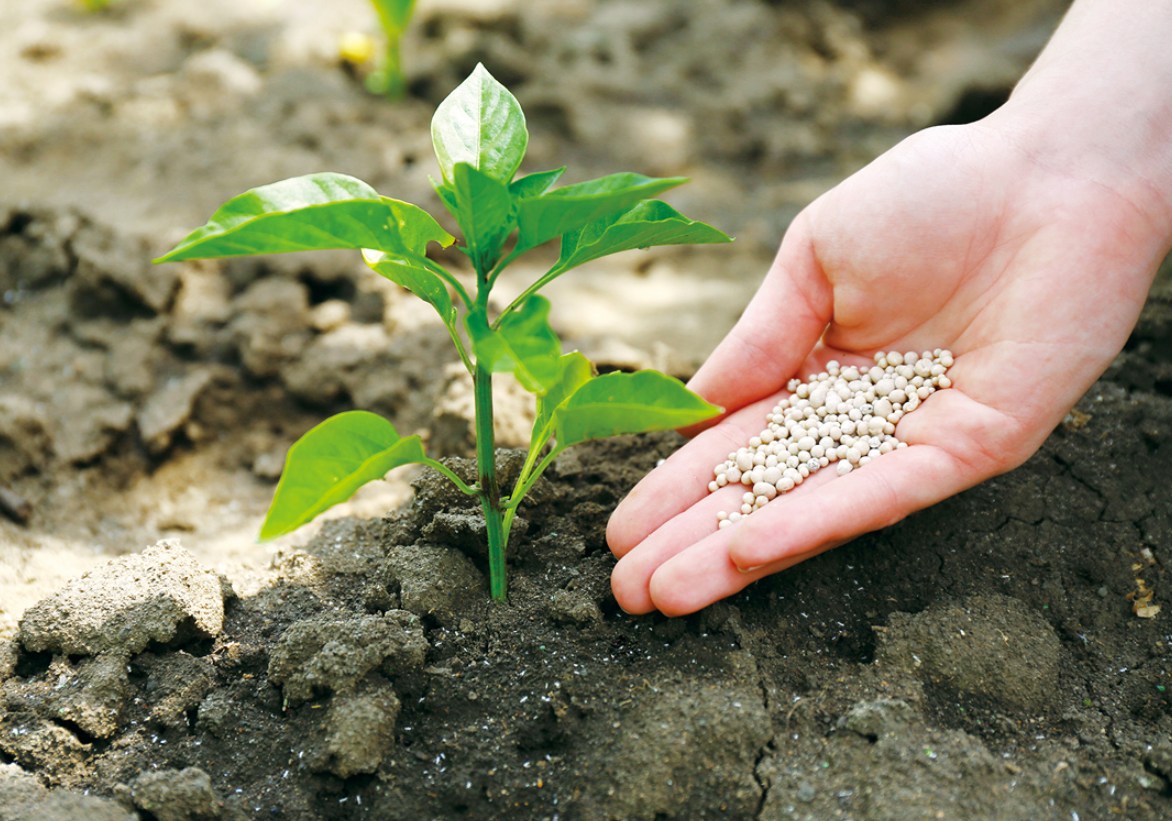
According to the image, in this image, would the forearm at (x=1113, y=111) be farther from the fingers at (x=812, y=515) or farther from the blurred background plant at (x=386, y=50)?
the blurred background plant at (x=386, y=50)

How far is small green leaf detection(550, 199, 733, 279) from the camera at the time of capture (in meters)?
1.33

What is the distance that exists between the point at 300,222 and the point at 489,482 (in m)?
0.58

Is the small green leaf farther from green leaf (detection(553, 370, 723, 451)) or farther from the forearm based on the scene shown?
the forearm

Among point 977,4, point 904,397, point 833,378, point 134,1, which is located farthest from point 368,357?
point 977,4

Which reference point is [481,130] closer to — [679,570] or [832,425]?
[679,570]

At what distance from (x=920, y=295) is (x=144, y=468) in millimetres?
2166

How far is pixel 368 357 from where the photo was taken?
98.3 inches

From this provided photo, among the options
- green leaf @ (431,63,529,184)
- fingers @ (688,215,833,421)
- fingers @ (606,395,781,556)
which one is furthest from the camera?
fingers @ (688,215,833,421)

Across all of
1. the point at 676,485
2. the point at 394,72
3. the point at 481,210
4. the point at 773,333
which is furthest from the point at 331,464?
the point at 394,72

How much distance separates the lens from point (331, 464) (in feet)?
3.96

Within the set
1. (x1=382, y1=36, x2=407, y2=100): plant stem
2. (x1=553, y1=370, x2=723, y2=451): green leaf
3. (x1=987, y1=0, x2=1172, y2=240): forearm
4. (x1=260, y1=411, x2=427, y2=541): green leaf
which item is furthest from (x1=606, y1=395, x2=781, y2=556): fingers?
(x1=382, y1=36, x2=407, y2=100): plant stem

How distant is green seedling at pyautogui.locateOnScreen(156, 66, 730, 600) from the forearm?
1.00 metres

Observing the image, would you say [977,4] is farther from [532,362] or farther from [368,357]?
[532,362]

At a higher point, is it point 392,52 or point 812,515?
point 392,52
